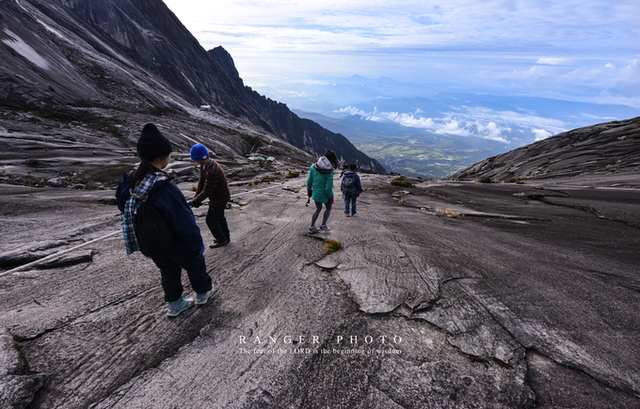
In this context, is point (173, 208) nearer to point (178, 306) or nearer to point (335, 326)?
point (178, 306)

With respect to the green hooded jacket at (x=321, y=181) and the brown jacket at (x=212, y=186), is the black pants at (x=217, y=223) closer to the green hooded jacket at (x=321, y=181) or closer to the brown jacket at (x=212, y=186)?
the brown jacket at (x=212, y=186)

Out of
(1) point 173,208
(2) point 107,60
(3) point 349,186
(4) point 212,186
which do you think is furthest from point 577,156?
(2) point 107,60

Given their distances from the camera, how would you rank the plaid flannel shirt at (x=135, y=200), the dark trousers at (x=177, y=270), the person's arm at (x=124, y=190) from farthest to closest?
the dark trousers at (x=177, y=270), the person's arm at (x=124, y=190), the plaid flannel shirt at (x=135, y=200)

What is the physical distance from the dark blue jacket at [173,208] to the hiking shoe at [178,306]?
3.38ft

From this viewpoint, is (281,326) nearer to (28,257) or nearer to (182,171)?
(28,257)

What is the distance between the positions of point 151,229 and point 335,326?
296 centimetres

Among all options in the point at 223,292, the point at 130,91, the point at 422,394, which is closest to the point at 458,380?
the point at 422,394

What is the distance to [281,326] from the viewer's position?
400 centimetres

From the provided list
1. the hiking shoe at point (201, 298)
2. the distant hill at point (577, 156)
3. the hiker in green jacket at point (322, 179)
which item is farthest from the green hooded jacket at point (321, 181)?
the distant hill at point (577, 156)

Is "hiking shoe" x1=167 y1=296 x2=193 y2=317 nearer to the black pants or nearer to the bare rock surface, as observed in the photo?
the bare rock surface

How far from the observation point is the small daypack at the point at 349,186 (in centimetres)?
1038

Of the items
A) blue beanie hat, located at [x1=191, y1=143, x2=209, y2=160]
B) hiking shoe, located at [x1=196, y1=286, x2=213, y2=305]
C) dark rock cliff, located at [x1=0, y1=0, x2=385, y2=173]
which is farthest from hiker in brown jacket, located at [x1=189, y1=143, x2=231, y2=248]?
dark rock cliff, located at [x1=0, y1=0, x2=385, y2=173]

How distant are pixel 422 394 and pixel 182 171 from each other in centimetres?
2152

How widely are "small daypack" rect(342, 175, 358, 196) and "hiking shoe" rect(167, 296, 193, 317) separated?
7239mm
